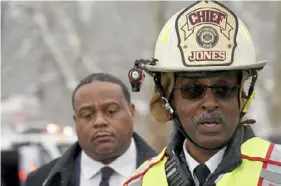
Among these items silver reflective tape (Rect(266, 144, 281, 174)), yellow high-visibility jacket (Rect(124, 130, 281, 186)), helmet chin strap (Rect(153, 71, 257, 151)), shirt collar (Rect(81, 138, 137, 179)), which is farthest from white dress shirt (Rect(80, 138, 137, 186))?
silver reflective tape (Rect(266, 144, 281, 174))

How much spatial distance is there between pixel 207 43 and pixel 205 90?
20cm

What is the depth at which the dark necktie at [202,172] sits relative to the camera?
4.25 m

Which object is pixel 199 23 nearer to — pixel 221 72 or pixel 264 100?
pixel 221 72

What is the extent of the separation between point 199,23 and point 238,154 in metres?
0.60

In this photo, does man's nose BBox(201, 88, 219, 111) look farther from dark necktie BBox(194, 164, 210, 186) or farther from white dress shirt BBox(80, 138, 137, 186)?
white dress shirt BBox(80, 138, 137, 186)

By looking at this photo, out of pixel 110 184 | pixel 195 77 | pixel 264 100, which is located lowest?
pixel 264 100

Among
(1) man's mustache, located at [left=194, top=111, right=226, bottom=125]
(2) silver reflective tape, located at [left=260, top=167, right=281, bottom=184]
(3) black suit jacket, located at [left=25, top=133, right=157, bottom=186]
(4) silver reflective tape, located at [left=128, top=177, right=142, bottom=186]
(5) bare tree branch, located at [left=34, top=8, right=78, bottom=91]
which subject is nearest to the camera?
(2) silver reflective tape, located at [left=260, top=167, right=281, bottom=184]

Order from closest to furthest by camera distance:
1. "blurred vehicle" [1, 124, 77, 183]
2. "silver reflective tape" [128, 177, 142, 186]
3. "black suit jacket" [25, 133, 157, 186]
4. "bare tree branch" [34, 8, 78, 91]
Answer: "silver reflective tape" [128, 177, 142, 186] < "black suit jacket" [25, 133, 157, 186] < "blurred vehicle" [1, 124, 77, 183] < "bare tree branch" [34, 8, 78, 91]

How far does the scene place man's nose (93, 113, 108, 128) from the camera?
6.52 m

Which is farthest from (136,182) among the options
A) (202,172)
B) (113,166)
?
(113,166)

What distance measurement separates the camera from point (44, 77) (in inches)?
1407

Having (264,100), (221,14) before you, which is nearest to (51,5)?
(264,100)

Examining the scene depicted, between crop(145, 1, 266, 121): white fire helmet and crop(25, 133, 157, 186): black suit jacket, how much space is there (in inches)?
85.3

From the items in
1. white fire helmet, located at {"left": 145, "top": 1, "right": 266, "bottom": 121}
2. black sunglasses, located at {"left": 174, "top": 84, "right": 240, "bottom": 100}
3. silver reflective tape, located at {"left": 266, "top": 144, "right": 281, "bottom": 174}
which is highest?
white fire helmet, located at {"left": 145, "top": 1, "right": 266, "bottom": 121}
